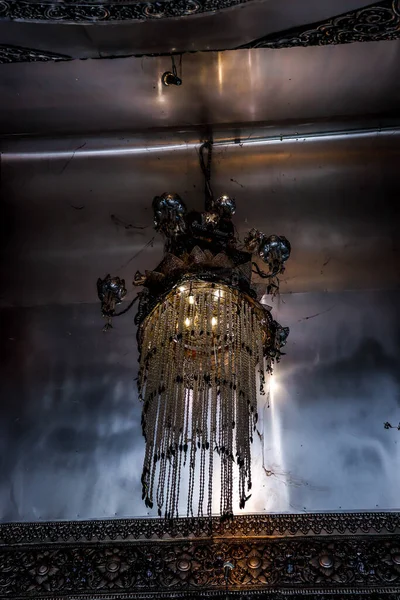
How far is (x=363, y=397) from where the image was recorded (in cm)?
352

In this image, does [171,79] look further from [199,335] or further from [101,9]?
[199,335]

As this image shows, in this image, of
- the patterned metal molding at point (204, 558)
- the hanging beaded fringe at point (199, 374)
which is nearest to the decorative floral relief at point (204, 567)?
the patterned metal molding at point (204, 558)

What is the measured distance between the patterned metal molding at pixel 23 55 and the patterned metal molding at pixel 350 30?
2.85ft

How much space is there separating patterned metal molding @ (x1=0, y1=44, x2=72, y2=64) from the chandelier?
2.76ft

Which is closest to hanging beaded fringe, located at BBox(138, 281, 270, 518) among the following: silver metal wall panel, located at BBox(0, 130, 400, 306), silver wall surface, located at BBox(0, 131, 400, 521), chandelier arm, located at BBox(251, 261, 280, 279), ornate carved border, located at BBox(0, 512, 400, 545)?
chandelier arm, located at BBox(251, 261, 280, 279)

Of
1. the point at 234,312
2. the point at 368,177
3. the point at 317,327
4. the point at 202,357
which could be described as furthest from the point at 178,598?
the point at 368,177

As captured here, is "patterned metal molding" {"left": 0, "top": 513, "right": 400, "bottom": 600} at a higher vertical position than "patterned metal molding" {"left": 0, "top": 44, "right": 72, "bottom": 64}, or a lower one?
lower

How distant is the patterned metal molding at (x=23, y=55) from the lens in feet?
9.79

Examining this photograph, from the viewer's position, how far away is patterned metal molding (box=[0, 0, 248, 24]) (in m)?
2.65

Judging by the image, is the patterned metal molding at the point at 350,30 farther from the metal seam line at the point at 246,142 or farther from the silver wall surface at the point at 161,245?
the metal seam line at the point at 246,142

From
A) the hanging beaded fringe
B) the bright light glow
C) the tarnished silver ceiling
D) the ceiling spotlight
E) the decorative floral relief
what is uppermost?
the bright light glow

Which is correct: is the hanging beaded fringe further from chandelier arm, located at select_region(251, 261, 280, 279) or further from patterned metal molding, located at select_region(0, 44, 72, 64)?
patterned metal molding, located at select_region(0, 44, 72, 64)

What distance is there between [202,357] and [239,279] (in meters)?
0.38

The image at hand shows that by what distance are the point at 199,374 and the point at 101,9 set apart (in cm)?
154
